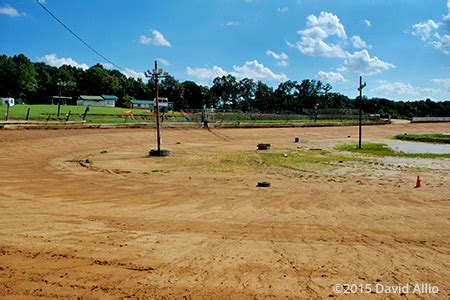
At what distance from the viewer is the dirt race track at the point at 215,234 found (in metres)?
4.54

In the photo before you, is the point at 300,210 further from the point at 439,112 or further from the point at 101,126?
the point at 439,112

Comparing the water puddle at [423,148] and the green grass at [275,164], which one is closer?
the green grass at [275,164]

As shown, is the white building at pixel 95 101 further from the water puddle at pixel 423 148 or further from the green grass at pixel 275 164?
the water puddle at pixel 423 148

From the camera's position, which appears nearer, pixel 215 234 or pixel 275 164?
pixel 215 234

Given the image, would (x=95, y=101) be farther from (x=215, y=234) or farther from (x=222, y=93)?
(x=215, y=234)

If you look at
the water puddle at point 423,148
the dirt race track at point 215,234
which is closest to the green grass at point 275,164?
the dirt race track at point 215,234

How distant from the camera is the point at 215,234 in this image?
22.1 feet

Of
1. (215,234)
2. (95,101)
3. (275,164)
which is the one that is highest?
(95,101)

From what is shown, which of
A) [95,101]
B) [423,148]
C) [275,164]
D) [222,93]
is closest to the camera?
[275,164]

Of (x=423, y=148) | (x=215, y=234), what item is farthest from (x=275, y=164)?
(x=423, y=148)

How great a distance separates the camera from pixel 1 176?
12688 millimetres

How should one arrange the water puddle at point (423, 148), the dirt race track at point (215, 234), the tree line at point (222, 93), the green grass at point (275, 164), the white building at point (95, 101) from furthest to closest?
1. the tree line at point (222, 93)
2. the white building at point (95, 101)
3. the water puddle at point (423, 148)
4. the green grass at point (275, 164)
5. the dirt race track at point (215, 234)

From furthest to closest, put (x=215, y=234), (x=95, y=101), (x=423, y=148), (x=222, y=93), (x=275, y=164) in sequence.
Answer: (x=222, y=93), (x=95, y=101), (x=423, y=148), (x=275, y=164), (x=215, y=234)

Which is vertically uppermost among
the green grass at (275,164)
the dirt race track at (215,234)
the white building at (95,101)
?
the white building at (95,101)
